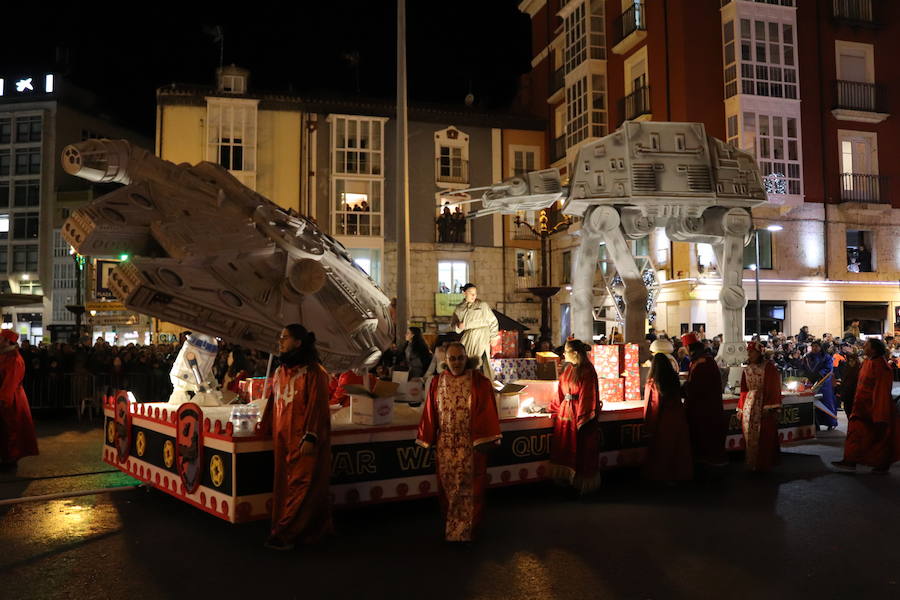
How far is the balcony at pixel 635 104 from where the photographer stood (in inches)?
927

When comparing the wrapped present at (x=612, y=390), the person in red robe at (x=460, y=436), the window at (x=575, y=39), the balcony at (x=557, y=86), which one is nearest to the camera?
the person in red robe at (x=460, y=436)

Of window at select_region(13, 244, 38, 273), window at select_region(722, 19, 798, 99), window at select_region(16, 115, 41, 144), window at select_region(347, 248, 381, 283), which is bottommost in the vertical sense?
window at select_region(347, 248, 381, 283)

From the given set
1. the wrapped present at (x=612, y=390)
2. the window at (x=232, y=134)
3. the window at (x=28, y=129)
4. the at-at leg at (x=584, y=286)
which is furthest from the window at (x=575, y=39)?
the window at (x=28, y=129)

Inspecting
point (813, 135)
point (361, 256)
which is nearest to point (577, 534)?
point (813, 135)

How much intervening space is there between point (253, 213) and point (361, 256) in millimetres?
21151

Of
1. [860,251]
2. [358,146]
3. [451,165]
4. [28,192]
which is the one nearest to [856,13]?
[860,251]

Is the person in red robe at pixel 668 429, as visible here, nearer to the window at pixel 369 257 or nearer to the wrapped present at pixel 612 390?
the wrapped present at pixel 612 390

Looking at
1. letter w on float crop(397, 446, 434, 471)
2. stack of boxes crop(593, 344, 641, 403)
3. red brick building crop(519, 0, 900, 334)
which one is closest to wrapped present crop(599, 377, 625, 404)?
stack of boxes crop(593, 344, 641, 403)

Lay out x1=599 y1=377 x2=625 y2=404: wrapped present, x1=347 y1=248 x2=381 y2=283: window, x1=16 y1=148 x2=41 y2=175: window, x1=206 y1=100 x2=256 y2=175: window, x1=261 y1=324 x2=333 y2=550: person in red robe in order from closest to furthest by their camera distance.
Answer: x1=261 y1=324 x2=333 y2=550: person in red robe < x1=599 y1=377 x2=625 y2=404: wrapped present < x1=206 y1=100 x2=256 y2=175: window < x1=347 y1=248 x2=381 y2=283: window < x1=16 y1=148 x2=41 y2=175: window

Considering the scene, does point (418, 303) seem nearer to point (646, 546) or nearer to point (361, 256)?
point (361, 256)

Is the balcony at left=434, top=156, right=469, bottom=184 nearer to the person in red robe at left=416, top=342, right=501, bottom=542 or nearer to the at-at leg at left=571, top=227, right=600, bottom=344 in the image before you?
the at-at leg at left=571, top=227, right=600, bottom=344

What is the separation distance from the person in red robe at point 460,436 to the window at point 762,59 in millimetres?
19304

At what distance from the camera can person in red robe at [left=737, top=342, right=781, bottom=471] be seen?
911 centimetres

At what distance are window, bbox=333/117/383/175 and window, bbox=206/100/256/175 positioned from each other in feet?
10.4
